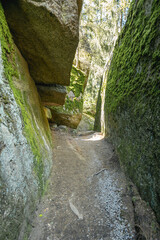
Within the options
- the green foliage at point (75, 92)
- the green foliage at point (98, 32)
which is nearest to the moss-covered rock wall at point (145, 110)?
the green foliage at point (75, 92)

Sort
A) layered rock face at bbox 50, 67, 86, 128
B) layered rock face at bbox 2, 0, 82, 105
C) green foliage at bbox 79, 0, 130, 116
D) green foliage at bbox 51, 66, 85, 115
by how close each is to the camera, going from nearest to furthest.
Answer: layered rock face at bbox 2, 0, 82, 105
layered rock face at bbox 50, 67, 86, 128
green foliage at bbox 51, 66, 85, 115
green foliage at bbox 79, 0, 130, 116

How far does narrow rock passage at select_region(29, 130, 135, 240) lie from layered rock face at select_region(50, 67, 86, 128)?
4771mm

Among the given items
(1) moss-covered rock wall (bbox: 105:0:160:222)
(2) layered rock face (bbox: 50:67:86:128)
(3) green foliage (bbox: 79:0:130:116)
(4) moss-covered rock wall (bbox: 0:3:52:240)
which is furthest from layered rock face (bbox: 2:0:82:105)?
(3) green foliage (bbox: 79:0:130:116)

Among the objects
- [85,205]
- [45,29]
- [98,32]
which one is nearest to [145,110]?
[85,205]

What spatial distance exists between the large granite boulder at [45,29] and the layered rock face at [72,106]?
198 inches

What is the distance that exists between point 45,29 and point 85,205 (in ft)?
14.2

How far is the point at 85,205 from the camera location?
2.93 meters

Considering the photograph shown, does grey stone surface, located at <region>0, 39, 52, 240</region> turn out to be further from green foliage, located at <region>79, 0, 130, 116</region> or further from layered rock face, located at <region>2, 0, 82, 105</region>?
green foliage, located at <region>79, 0, 130, 116</region>

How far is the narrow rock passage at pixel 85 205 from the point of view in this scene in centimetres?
232

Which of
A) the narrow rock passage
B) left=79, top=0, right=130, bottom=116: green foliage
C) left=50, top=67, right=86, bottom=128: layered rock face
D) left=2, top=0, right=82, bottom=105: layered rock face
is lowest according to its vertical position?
the narrow rock passage

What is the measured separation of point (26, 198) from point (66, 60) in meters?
3.70

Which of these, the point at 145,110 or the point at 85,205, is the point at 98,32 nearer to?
Result: the point at 145,110

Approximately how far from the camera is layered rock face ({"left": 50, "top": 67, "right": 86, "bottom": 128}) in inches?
355

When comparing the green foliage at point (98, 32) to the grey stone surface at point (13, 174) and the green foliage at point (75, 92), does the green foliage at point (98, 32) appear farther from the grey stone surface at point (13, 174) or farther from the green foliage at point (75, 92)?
the grey stone surface at point (13, 174)
